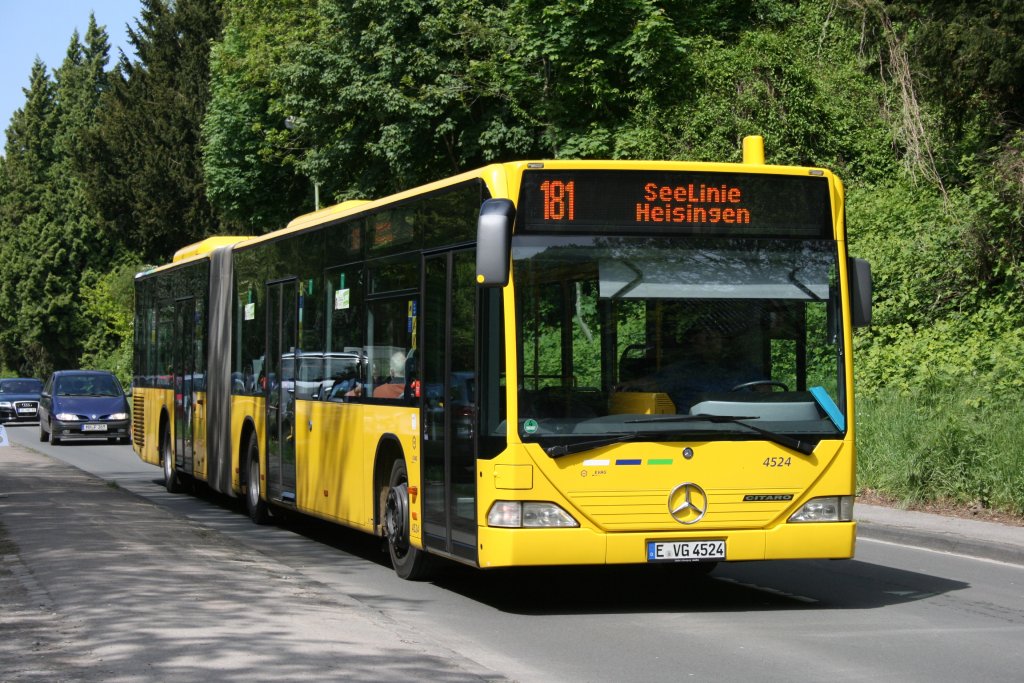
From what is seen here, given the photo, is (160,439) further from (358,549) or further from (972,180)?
(972,180)

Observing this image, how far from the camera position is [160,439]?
23016 millimetres

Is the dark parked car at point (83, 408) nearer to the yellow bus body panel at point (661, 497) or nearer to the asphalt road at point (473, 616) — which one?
the asphalt road at point (473, 616)

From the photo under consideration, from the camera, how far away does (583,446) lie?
9891 millimetres

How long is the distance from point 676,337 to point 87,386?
29.8m

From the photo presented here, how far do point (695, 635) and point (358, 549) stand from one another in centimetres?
586

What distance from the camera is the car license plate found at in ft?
33.0

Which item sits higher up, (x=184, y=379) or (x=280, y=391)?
(x=184, y=379)

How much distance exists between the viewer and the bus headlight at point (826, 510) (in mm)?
10359

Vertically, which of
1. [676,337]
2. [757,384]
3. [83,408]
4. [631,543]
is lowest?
[631,543]

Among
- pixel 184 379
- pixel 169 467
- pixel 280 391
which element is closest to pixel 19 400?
pixel 169 467

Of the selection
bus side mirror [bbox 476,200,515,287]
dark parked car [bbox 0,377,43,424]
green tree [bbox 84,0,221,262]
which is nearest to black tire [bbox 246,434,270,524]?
bus side mirror [bbox 476,200,515,287]

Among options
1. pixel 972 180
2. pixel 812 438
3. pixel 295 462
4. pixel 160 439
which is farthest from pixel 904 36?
pixel 812 438

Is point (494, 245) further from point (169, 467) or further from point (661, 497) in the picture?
point (169, 467)

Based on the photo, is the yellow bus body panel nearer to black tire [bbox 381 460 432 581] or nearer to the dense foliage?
black tire [bbox 381 460 432 581]
